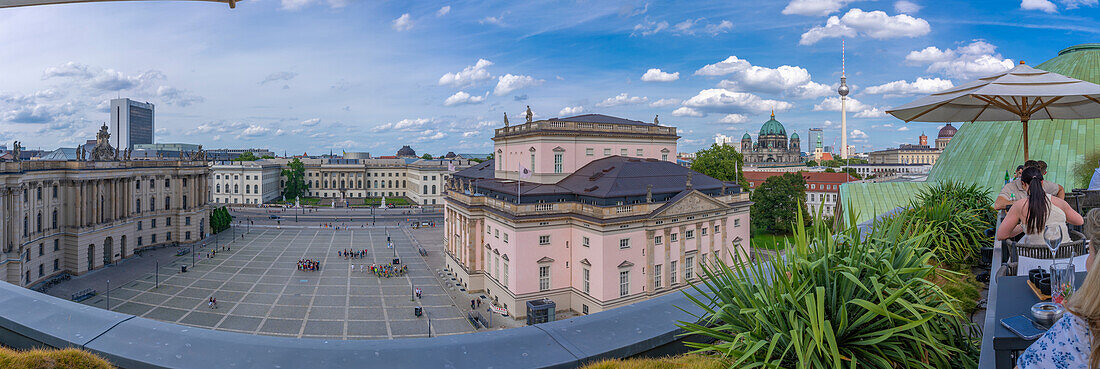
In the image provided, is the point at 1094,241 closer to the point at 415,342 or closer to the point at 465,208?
the point at 415,342

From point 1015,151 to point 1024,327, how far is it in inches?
1608

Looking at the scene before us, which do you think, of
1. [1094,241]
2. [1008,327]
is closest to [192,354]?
[1008,327]

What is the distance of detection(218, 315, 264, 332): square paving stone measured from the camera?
31828 millimetres

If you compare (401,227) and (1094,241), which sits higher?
(1094,241)

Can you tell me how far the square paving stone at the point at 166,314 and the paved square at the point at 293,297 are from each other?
53 mm

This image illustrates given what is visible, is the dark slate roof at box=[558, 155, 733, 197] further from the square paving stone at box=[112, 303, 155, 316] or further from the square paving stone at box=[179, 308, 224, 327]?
the square paving stone at box=[112, 303, 155, 316]

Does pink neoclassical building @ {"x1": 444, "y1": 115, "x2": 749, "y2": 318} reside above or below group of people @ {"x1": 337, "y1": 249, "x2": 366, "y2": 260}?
above

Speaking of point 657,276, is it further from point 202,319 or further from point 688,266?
point 202,319

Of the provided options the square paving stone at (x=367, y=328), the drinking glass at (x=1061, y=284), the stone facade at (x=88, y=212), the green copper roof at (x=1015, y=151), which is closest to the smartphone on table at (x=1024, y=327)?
the drinking glass at (x=1061, y=284)

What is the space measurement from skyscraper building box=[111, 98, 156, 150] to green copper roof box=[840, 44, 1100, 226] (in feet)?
615

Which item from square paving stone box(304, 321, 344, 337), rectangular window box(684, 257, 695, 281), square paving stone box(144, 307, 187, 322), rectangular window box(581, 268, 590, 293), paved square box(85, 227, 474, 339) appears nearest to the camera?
→ square paving stone box(304, 321, 344, 337)

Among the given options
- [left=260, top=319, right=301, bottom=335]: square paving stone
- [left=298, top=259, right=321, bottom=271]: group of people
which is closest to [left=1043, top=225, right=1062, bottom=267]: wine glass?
[left=260, top=319, right=301, bottom=335]: square paving stone

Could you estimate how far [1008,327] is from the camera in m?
3.51

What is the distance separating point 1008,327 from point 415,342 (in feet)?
13.0
